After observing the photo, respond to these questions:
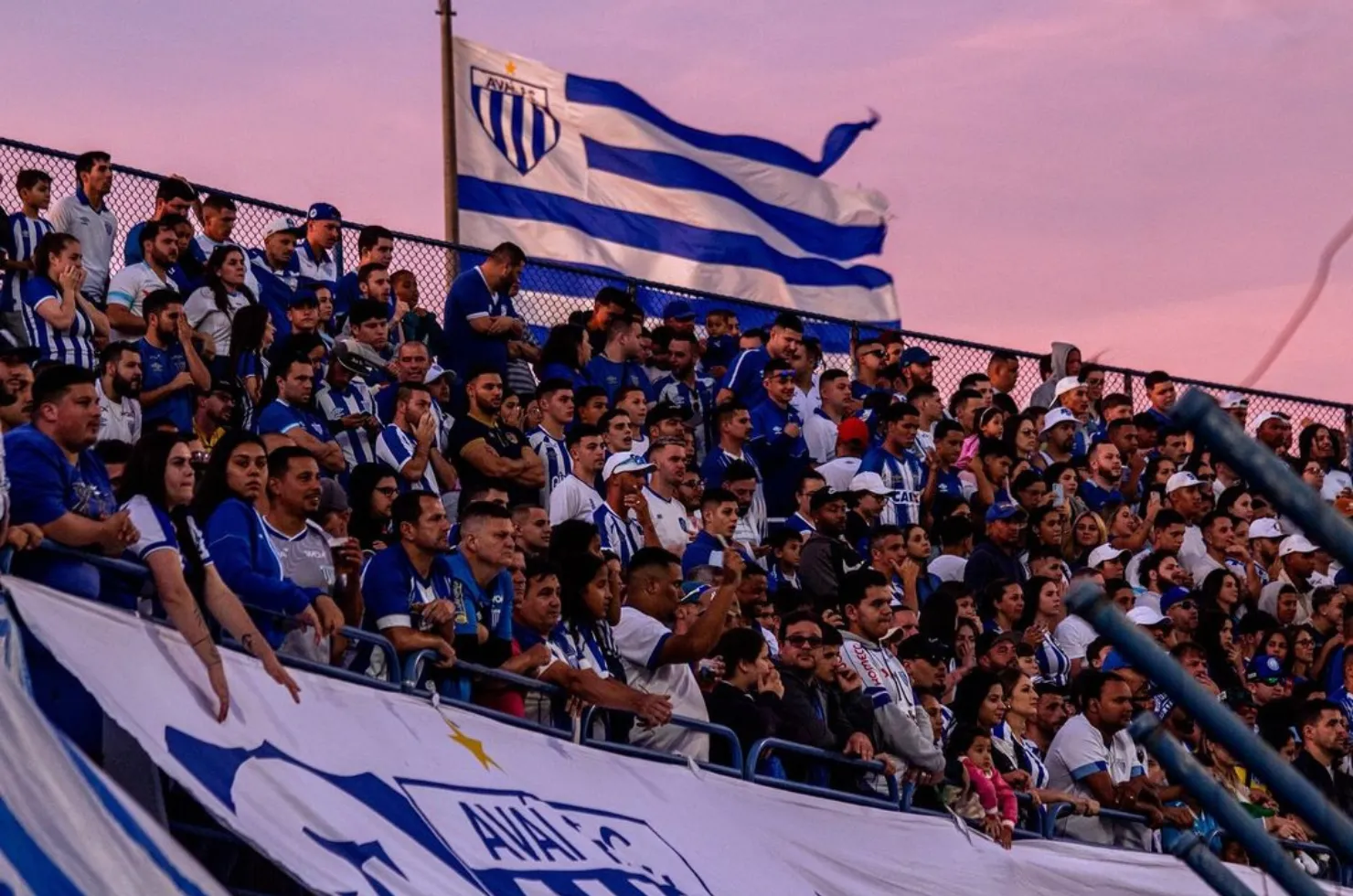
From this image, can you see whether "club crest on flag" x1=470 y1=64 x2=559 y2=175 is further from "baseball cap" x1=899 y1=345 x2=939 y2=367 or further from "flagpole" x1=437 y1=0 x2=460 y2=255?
"baseball cap" x1=899 y1=345 x2=939 y2=367

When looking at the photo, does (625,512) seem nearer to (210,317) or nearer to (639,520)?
(639,520)

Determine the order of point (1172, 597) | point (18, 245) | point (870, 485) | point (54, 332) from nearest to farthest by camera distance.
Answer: point (54, 332)
point (18, 245)
point (870, 485)
point (1172, 597)

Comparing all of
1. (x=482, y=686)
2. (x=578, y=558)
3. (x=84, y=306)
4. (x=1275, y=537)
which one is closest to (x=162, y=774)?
(x=482, y=686)

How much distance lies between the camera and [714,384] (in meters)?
18.5

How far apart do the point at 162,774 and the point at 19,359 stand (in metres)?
2.02

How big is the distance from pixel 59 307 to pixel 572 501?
315 centimetres

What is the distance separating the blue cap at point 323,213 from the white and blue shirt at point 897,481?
4.37 meters

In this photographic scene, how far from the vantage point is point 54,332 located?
12859mm

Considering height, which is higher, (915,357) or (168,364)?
(915,357)

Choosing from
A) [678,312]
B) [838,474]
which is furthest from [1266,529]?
[678,312]

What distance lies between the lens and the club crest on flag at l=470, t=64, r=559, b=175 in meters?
21.1

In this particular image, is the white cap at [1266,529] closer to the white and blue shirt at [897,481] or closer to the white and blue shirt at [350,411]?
the white and blue shirt at [897,481]

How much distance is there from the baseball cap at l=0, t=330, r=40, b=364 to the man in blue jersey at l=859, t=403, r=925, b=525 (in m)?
7.04

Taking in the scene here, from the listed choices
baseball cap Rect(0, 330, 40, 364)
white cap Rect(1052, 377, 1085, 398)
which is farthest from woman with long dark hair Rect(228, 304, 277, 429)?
white cap Rect(1052, 377, 1085, 398)
